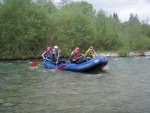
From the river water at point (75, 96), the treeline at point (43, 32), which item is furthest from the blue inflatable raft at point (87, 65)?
the treeline at point (43, 32)

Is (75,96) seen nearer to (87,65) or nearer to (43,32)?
(87,65)

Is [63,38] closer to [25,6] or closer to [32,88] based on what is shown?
[25,6]

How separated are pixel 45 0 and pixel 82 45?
2162cm

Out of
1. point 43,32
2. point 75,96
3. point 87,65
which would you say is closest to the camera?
point 75,96

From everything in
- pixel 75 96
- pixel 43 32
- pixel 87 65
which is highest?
pixel 43 32

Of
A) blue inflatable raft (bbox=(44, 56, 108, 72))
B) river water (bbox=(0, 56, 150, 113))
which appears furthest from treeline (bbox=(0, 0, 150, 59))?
river water (bbox=(0, 56, 150, 113))

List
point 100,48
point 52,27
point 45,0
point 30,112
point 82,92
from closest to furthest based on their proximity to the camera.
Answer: point 30,112 → point 82,92 → point 52,27 → point 100,48 → point 45,0

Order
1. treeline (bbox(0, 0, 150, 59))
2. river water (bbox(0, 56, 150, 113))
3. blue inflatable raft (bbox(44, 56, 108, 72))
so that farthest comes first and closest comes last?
treeline (bbox(0, 0, 150, 59)), blue inflatable raft (bbox(44, 56, 108, 72)), river water (bbox(0, 56, 150, 113))

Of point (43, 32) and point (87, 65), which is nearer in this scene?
point (87, 65)

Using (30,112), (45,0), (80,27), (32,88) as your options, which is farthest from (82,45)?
(30,112)

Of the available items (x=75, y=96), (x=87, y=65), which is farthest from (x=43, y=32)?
(x=75, y=96)

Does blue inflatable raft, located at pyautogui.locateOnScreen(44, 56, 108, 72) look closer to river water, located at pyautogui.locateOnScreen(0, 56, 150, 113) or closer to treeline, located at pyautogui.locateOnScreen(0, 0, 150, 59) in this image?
river water, located at pyautogui.locateOnScreen(0, 56, 150, 113)

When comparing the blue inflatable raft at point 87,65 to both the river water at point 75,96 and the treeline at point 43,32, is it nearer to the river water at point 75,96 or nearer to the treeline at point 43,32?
the river water at point 75,96

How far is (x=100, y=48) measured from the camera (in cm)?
4988
